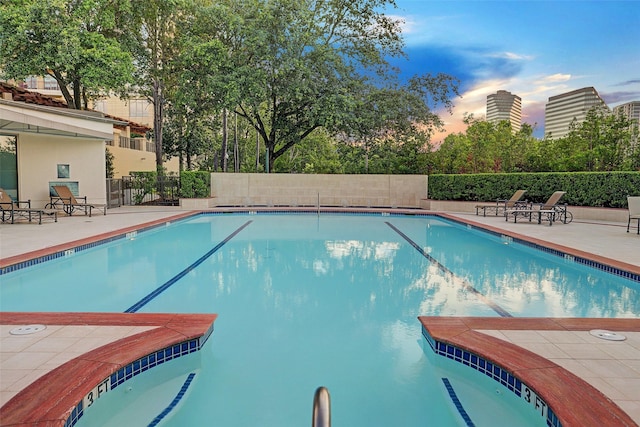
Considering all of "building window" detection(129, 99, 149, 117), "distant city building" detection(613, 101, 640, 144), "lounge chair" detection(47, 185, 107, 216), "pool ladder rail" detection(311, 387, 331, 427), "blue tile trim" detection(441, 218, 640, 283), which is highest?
"building window" detection(129, 99, 149, 117)

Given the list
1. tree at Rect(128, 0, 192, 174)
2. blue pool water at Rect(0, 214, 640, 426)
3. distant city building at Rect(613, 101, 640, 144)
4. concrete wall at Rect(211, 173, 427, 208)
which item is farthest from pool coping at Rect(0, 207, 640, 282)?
distant city building at Rect(613, 101, 640, 144)

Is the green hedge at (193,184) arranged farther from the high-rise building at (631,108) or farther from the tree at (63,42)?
the high-rise building at (631,108)

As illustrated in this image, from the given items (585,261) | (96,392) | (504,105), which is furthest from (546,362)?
(504,105)

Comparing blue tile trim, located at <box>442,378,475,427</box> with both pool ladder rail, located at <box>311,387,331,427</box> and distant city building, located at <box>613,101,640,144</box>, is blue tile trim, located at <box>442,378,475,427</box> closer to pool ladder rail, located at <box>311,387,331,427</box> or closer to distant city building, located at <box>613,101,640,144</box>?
pool ladder rail, located at <box>311,387,331,427</box>

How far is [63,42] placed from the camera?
14.3 metres

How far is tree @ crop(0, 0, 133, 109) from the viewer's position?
1405 centimetres

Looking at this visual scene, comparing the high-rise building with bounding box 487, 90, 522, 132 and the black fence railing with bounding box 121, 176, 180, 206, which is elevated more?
the high-rise building with bounding box 487, 90, 522, 132

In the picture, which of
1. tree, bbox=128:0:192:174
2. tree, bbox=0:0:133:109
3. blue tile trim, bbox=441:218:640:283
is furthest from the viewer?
tree, bbox=128:0:192:174

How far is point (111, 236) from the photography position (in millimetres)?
9039

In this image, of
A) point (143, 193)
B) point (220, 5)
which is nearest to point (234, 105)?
point (220, 5)

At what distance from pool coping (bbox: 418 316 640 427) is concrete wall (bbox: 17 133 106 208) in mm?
13330

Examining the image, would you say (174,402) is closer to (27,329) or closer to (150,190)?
(27,329)

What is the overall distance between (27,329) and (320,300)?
9.68ft

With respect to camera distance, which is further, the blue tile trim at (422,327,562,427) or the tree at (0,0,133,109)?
the tree at (0,0,133,109)
